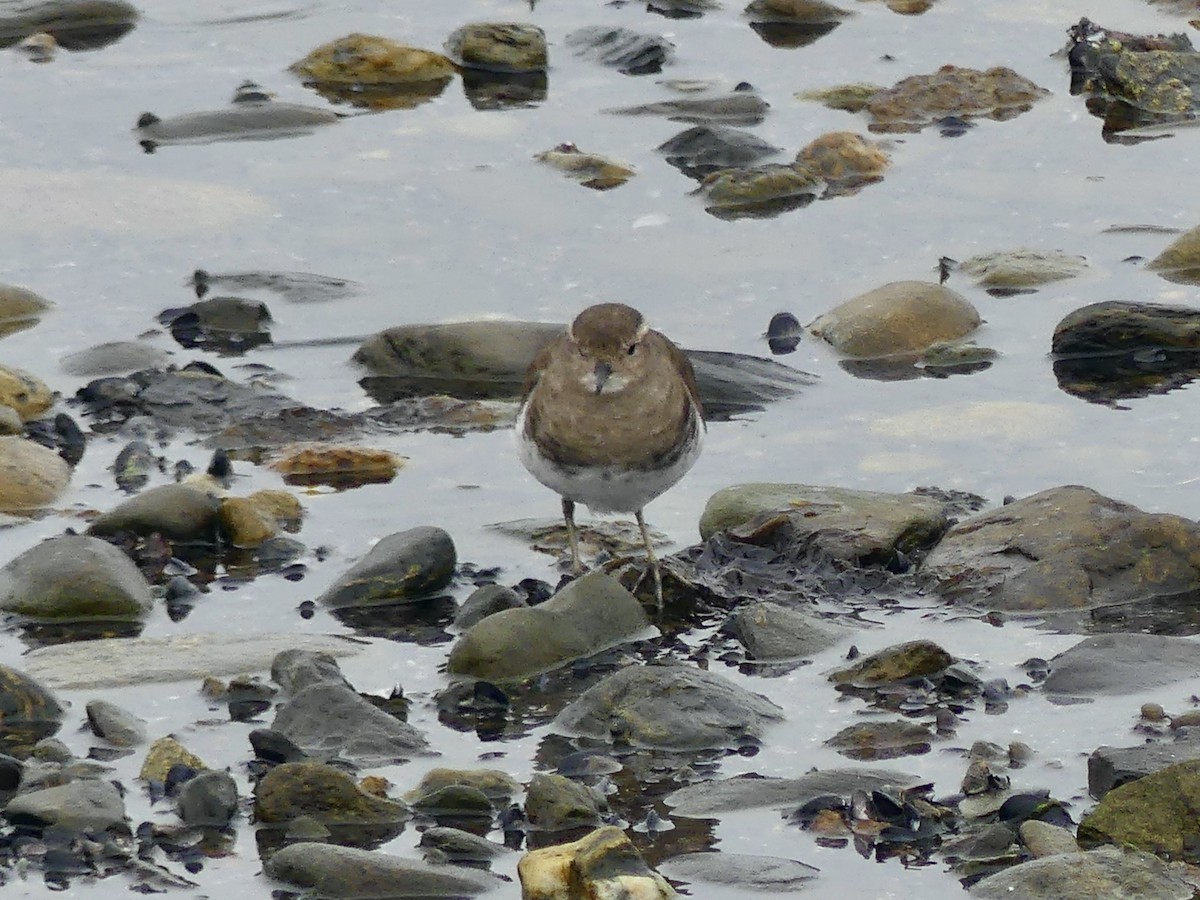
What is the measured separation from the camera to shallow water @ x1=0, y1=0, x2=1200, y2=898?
7.86 meters

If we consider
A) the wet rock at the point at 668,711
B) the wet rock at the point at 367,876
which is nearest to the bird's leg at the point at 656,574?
the wet rock at the point at 668,711

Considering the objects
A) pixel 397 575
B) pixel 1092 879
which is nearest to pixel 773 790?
pixel 1092 879

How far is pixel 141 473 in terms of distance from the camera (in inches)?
390

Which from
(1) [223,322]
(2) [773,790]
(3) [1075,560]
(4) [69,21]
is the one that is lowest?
(1) [223,322]

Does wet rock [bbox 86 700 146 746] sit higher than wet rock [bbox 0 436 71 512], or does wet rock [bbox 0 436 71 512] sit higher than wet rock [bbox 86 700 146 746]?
wet rock [bbox 86 700 146 746]

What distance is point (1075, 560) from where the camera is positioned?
27.5 feet

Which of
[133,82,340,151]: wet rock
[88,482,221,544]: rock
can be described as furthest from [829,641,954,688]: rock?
[133,82,340,151]: wet rock

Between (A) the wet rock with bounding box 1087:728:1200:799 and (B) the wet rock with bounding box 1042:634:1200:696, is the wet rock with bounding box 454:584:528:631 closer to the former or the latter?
(B) the wet rock with bounding box 1042:634:1200:696

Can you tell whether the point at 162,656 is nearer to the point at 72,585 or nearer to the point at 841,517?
the point at 72,585

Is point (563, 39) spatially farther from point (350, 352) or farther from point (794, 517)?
point (794, 517)

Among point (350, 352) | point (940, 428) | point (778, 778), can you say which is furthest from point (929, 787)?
point (350, 352)

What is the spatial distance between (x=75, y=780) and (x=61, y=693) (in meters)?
0.98

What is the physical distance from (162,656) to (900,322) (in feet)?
15.7

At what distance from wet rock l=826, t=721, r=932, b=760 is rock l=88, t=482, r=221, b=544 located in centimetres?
314
